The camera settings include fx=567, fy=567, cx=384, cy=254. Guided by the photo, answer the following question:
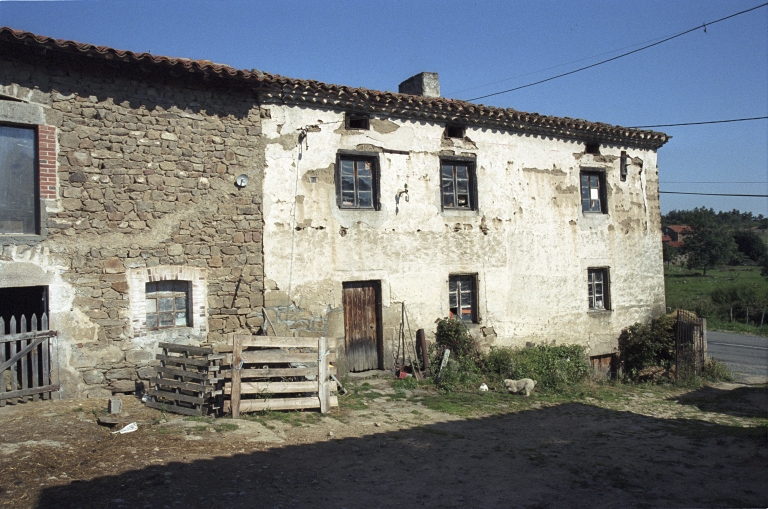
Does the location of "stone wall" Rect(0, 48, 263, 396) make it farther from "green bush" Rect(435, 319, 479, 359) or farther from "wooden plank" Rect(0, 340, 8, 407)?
"green bush" Rect(435, 319, 479, 359)

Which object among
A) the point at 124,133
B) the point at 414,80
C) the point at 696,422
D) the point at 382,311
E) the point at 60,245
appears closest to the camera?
the point at 60,245

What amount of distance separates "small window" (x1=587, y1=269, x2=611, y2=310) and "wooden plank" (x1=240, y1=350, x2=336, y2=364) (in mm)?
9187

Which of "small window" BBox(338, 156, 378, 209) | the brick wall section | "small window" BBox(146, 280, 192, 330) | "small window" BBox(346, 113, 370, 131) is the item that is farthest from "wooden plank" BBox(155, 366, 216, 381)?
"small window" BBox(346, 113, 370, 131)

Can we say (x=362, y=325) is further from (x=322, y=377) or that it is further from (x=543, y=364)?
(x=543, y=364)

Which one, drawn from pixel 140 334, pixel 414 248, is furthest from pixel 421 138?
pixel 140 334

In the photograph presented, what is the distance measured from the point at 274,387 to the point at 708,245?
53.0 m

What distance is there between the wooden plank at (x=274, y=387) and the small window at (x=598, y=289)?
943cm

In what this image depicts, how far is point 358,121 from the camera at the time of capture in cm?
1206

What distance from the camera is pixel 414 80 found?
14586 mm

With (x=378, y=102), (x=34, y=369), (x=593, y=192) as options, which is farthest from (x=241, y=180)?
(x=593, y=192)

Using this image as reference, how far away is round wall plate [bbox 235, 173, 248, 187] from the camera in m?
10.5

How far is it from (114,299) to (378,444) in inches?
198

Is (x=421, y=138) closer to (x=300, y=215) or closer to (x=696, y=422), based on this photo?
(x=300, y=215)

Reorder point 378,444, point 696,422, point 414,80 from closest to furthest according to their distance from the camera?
point 378,444
point 696,422
point 414,80
